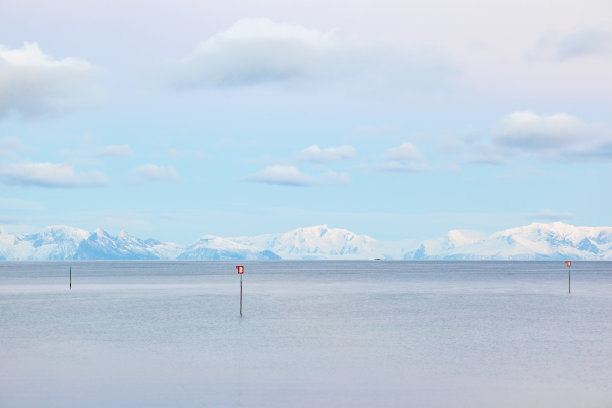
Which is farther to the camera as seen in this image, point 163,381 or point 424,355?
point 424,355

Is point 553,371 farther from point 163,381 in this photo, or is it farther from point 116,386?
point 116,386

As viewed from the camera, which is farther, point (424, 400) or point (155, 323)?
point (155, 323)

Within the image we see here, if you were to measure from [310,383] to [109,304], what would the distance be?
1766 inches

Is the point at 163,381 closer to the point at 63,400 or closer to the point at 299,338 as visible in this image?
the point at 63,400

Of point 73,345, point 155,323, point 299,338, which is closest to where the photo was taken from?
point 73,345

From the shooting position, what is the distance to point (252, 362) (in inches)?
1080

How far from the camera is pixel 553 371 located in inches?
998

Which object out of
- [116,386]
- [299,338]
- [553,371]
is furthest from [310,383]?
[299,338]

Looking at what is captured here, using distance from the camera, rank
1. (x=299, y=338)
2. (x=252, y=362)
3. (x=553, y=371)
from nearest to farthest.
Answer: (x=553, y=371)
(x=252, y=362)
(x=299, y=338)

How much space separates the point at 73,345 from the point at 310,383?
1551cm

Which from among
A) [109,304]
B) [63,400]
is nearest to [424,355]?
[63,400]

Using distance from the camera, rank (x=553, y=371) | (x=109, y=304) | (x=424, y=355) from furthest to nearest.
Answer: (x=109, y=304) < (x=424, y=355) < (x=553, y=371)

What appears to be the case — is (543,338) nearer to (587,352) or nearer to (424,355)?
(587,352)

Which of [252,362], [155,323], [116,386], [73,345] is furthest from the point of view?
[155,323]
